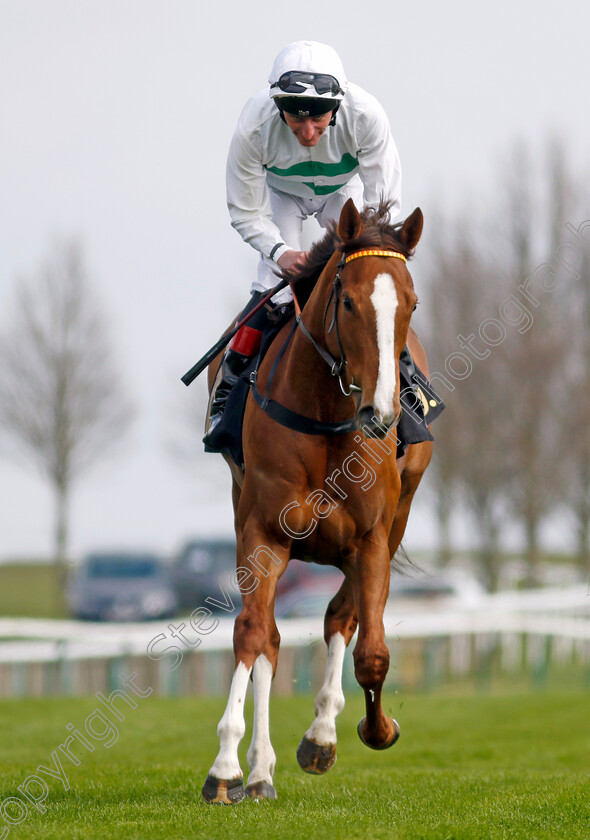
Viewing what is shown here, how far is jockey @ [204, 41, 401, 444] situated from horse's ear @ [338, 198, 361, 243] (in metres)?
0.68

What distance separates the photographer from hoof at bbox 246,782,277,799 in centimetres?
584

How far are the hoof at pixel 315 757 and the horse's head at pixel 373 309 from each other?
201 cm

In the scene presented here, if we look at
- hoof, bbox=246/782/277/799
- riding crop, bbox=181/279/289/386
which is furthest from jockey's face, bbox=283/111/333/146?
hoof, bbox=246/782/277/799

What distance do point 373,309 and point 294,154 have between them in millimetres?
1747

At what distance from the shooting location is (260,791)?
5.86 m

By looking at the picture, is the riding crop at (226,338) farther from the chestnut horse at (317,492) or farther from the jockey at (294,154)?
the chestnut horse at (317,492)

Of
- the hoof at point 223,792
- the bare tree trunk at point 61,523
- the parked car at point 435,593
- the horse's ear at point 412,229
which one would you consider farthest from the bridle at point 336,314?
the bare tree trunk at point 61,523

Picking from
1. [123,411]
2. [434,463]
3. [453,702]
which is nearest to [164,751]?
[453,702]

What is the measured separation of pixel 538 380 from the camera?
26781 mm

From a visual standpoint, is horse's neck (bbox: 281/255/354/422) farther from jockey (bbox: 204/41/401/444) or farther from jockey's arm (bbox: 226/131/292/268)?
jockey's arm (bbox: 226/131/292/268)

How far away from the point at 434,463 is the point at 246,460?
21662 millimetres

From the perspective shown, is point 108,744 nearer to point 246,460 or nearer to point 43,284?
point 246,460

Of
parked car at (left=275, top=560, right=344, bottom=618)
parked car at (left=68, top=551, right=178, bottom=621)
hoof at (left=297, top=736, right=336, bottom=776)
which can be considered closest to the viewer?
hoof at (left=297, top=736, right=336, bottom=776)

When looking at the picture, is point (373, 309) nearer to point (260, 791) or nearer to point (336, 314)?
point (336, 314)
